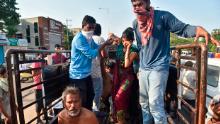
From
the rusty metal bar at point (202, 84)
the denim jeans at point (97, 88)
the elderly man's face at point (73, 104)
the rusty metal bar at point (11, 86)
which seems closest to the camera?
the rusty metal bar at point (202, 84)

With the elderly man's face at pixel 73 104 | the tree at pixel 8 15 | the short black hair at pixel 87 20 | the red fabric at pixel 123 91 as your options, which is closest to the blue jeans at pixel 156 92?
the red fabric at pixel 123 91

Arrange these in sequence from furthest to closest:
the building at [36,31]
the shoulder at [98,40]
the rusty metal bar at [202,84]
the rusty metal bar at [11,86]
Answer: the building at [36,31] → the shoulder at [98,40] → the rusty metal bar at [11,86] → the rusty metal bar at [202,84]

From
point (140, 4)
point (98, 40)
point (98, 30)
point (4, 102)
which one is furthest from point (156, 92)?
point (4, 102)

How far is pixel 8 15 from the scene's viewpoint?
43438mm

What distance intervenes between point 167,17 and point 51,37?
70015 millimetres

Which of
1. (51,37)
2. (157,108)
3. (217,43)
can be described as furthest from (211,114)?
(51,37)

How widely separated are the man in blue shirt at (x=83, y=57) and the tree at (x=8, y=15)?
137ft

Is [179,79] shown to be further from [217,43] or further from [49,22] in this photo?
[49,22]

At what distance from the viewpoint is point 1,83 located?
5012 millimetres

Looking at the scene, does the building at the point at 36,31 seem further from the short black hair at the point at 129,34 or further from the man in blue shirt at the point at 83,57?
the short black hair at the point at 129,34

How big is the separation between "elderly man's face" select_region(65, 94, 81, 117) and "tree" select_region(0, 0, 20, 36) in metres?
42.6

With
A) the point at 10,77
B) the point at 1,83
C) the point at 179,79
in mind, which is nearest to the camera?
the point at 10,77

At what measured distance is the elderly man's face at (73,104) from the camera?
292 cm

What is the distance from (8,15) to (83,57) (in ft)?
141
